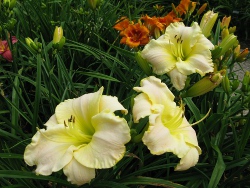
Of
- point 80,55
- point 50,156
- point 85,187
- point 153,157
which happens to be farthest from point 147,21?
point 50,156

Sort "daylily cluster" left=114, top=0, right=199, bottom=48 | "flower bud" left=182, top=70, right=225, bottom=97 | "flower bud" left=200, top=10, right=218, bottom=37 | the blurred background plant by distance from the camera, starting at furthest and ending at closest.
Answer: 1. "daylily cluster" left=114, top=0, right=199, bottom=48
2. "flower bud" left=200, top=10, right=218, bottom=37
3. the blurred background plant
4. "flower bud" left=182, top=70, right=225, bottom=97

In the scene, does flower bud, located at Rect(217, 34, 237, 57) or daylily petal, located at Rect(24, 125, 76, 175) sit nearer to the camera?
daylily petal, located at Rect(24, 125, 76, 175)

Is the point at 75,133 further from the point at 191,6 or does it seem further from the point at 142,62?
the point at 191,6

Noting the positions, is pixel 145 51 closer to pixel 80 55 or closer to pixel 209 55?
pixel 209 55

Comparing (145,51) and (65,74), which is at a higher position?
(145,51)

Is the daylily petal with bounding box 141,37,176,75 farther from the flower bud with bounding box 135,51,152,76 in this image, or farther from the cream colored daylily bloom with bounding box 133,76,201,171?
the cream colored daylily bloom with bounding box 133,76,201,171

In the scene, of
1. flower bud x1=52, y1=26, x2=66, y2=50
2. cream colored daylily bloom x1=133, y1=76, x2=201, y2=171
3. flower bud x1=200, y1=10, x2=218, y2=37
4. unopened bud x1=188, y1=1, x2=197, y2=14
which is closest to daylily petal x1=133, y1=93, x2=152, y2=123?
cream colored daylily bloom x1=133, y1=76, x2=201, y2=171

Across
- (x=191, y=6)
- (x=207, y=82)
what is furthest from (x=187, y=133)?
(x=191, y=6)
